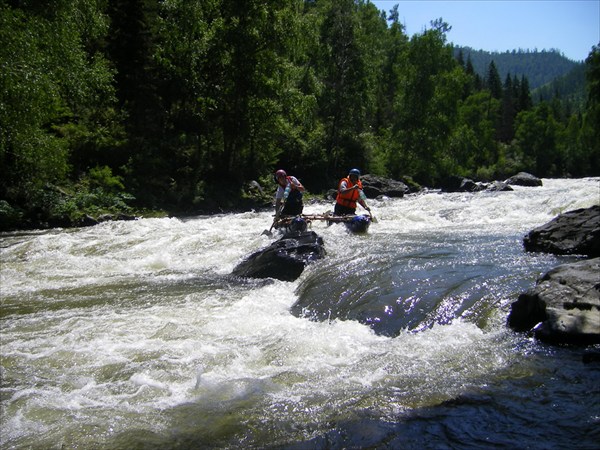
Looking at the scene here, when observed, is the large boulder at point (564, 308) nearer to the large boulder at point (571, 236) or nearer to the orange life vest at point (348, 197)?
the large boulder at point (571, 236)

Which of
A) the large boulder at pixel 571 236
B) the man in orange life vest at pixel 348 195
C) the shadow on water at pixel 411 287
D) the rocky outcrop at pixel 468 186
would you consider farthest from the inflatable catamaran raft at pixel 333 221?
the rocky outcrop at pixel 468 186

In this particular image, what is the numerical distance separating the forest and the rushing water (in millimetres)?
5391

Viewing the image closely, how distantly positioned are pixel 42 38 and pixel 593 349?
14738 mm

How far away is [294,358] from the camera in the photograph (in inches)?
211

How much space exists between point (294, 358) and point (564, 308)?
2.96m

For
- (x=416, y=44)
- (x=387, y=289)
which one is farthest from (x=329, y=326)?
(x=416, y=44)

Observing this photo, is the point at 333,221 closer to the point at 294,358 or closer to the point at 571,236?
the point at 571,236

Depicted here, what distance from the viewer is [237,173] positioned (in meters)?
23.3

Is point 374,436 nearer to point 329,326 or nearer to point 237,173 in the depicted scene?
point 329,326

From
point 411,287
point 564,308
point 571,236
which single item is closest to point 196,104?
point 571,236

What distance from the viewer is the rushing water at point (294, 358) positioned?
3814mm

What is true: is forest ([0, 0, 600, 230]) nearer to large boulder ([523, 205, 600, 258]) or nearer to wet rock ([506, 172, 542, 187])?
wet rock ([506, 172, 542, 187])

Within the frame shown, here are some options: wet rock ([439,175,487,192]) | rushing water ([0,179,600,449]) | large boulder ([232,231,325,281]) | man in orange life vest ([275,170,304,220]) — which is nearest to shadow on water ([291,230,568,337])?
rushing water ([0,179,600,449])

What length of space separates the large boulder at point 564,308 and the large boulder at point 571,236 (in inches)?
120
